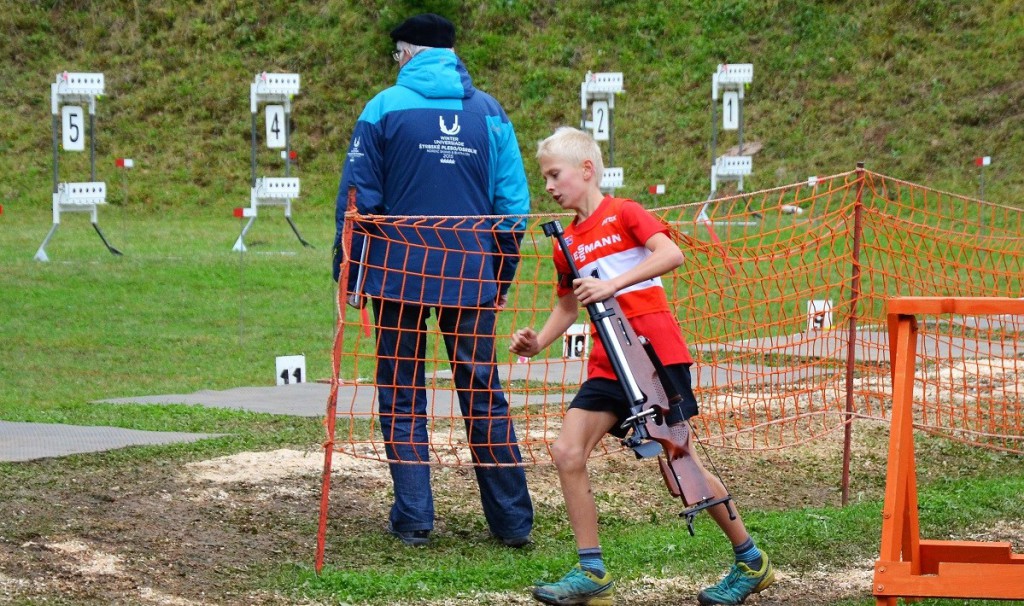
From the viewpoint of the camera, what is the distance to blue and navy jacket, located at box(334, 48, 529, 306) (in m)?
5.68

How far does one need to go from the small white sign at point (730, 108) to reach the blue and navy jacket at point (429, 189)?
15.4 metres

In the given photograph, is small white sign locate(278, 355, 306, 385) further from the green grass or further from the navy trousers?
the navy trousers

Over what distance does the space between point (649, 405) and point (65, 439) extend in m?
3.92

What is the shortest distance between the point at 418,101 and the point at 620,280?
1.49 metres

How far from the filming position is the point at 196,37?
3042 cm

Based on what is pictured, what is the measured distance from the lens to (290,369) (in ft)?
33.1

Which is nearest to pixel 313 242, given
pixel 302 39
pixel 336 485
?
pixel 302 39

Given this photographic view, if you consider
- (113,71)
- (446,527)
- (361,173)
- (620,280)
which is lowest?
(446,527)

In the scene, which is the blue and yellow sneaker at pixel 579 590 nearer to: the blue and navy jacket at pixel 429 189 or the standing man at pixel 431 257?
the standing man at pixel 431 257

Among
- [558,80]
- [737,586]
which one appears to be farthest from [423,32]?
[558,80]

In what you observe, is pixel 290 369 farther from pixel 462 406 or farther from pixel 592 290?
pixel 592 290

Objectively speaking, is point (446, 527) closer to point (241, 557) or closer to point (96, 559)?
point (241, 557)

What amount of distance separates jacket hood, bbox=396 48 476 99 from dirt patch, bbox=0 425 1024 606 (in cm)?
194

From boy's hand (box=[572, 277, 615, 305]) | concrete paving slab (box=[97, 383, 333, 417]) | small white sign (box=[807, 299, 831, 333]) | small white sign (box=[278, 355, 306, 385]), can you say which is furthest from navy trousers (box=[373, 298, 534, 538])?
small white sign (box=[278, 355, 306, 385])
